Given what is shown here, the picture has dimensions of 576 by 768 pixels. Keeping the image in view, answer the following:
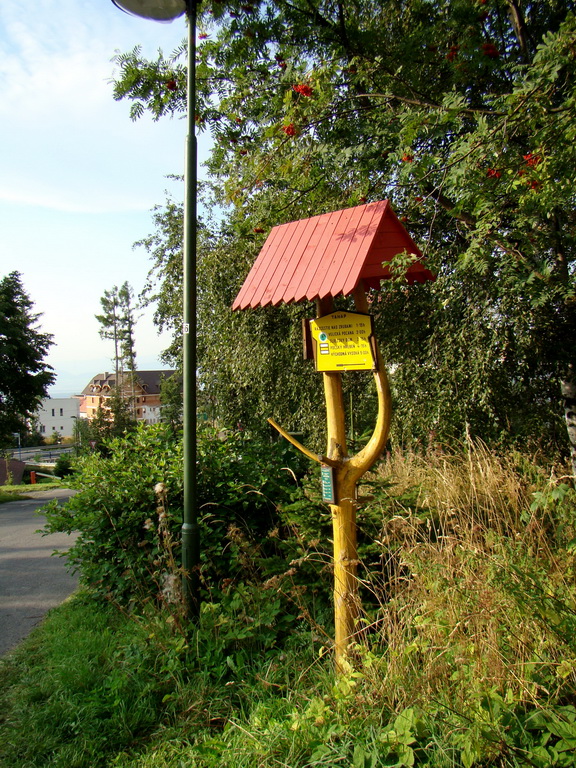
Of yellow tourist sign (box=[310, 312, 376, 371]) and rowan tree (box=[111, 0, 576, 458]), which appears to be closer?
yellow tourist sign (box=[310, 312, 376, 371])

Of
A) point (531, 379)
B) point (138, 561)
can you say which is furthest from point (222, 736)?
point (531, 379)

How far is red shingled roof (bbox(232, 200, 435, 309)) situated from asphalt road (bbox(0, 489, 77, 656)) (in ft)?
11.1

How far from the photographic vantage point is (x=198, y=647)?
3.27 meters

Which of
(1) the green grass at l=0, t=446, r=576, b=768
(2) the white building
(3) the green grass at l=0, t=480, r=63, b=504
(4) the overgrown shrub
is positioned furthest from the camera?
(2) the white building

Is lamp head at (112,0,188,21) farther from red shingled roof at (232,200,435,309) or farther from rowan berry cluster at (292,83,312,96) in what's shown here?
red shingled roof at (232,200,435,309)

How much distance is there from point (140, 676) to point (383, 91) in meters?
5.76

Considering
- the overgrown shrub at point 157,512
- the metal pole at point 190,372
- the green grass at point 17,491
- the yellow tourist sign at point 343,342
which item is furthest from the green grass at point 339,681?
the green grass at point 17,491

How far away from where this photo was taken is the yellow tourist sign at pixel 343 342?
3.22 meters

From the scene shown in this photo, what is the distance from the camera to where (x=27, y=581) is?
6.45m

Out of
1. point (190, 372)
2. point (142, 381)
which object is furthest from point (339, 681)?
point (142, 381)

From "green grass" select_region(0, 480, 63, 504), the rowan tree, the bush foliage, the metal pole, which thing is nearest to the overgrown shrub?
the bush foliage

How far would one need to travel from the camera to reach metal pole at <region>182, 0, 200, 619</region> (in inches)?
147

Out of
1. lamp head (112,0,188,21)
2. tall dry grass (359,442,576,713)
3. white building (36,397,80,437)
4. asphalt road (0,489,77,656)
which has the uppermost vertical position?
white building (36,397,80,437)

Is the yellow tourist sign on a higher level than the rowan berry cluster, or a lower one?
lower
